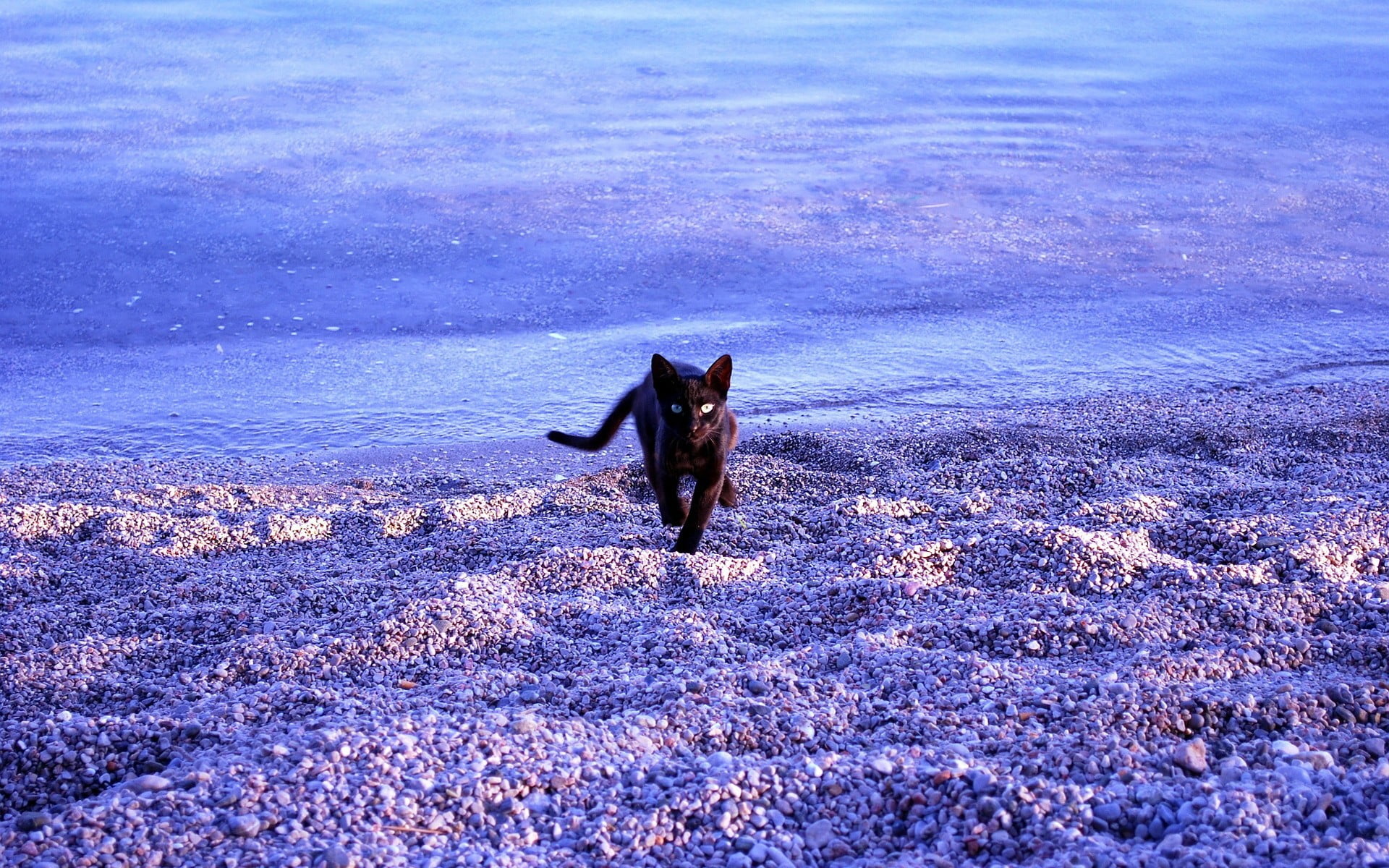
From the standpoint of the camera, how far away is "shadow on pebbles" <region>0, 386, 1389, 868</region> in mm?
2545

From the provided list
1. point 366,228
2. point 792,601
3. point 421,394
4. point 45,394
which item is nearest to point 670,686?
point 792,601

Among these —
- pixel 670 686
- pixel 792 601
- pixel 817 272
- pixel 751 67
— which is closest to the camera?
pixel 670 686

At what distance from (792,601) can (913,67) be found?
12.8 metres

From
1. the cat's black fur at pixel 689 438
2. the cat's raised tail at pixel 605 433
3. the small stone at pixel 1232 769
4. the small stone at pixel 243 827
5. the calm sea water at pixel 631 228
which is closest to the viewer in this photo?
the small stone at pixel 243 827

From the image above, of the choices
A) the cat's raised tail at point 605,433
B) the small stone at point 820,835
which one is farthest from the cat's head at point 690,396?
the small stone at point 820,835

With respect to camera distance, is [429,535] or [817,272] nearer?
[429,535]

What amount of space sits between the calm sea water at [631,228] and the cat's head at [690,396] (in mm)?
1496

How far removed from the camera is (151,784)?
106 inches

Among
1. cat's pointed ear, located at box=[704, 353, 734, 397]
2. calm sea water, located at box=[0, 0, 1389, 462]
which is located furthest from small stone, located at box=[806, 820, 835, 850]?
calm sea water, located at box=[0, 0, 1389, 462]

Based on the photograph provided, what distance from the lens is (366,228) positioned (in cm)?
920

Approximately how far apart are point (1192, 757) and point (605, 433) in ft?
11.2

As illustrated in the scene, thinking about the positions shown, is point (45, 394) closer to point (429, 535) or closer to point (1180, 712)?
point (429, 535)

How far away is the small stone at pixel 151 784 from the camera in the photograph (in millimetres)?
2674

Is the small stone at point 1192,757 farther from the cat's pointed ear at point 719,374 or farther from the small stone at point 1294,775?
the cat's pointed ear at point 719,374
